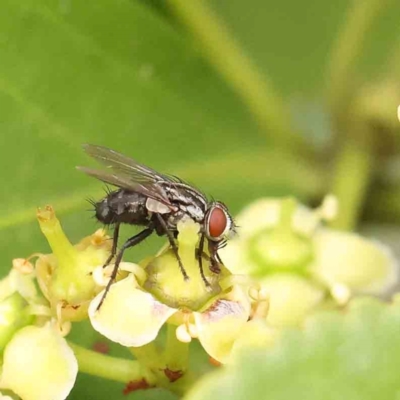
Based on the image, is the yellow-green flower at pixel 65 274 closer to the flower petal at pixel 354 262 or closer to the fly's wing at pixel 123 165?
the fly's wing at pixel 123 165

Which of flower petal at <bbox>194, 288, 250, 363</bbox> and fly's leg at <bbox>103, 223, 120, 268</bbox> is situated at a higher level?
fly's leg at <bbox>103, 223, 120, 268</bbox>

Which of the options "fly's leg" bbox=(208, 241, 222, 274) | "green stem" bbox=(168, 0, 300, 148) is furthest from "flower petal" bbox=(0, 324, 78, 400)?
"green stem" bbox=(168, 0, 300, 148)

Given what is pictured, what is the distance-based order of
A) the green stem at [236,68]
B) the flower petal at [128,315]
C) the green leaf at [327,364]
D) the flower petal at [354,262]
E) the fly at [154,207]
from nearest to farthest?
the green leaf at [327,364]
the flower petal at [128,315]
the fly at [154,207]
the flower petal at [354,262]
the green stem at [236,68]

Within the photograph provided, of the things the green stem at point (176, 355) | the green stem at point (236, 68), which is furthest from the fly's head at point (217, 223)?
the green stem at point (236, 68)

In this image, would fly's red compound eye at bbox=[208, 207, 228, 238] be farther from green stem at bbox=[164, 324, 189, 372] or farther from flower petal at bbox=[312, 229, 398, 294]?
flower petal at bbox=[312, 229, 398, 294]

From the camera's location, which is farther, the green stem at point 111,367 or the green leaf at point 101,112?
the green leaf at point 101,112

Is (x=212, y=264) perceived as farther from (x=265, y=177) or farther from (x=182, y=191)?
(x=265, y=177)

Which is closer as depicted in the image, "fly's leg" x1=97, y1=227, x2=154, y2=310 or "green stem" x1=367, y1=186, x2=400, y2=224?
"fly's leg" x1=97, y1=227, x2=154, y2=310
